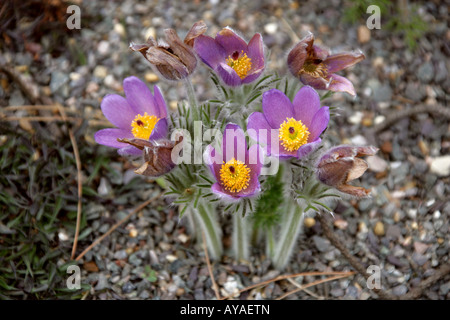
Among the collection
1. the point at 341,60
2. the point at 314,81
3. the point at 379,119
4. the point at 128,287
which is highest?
the point at 379,119

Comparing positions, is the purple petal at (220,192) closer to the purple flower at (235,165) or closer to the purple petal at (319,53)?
the purple flower at (235,165)

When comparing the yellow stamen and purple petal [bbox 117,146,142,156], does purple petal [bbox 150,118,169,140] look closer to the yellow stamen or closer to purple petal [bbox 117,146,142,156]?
purple petal [bbox 117,146,142,156]

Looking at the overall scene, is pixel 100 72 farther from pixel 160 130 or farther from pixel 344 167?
pixel 344 167

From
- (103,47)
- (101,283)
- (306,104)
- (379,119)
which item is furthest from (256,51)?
(103,47)

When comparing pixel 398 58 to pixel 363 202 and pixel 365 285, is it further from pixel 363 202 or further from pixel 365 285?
pixel 365 285

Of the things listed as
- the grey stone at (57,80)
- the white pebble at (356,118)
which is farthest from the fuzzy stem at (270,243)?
the grey stone at (57,80)

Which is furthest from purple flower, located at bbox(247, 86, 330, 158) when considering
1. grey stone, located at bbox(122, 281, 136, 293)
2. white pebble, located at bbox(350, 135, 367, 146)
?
grey stone, located at bbox(122, 281, 136, 293)
